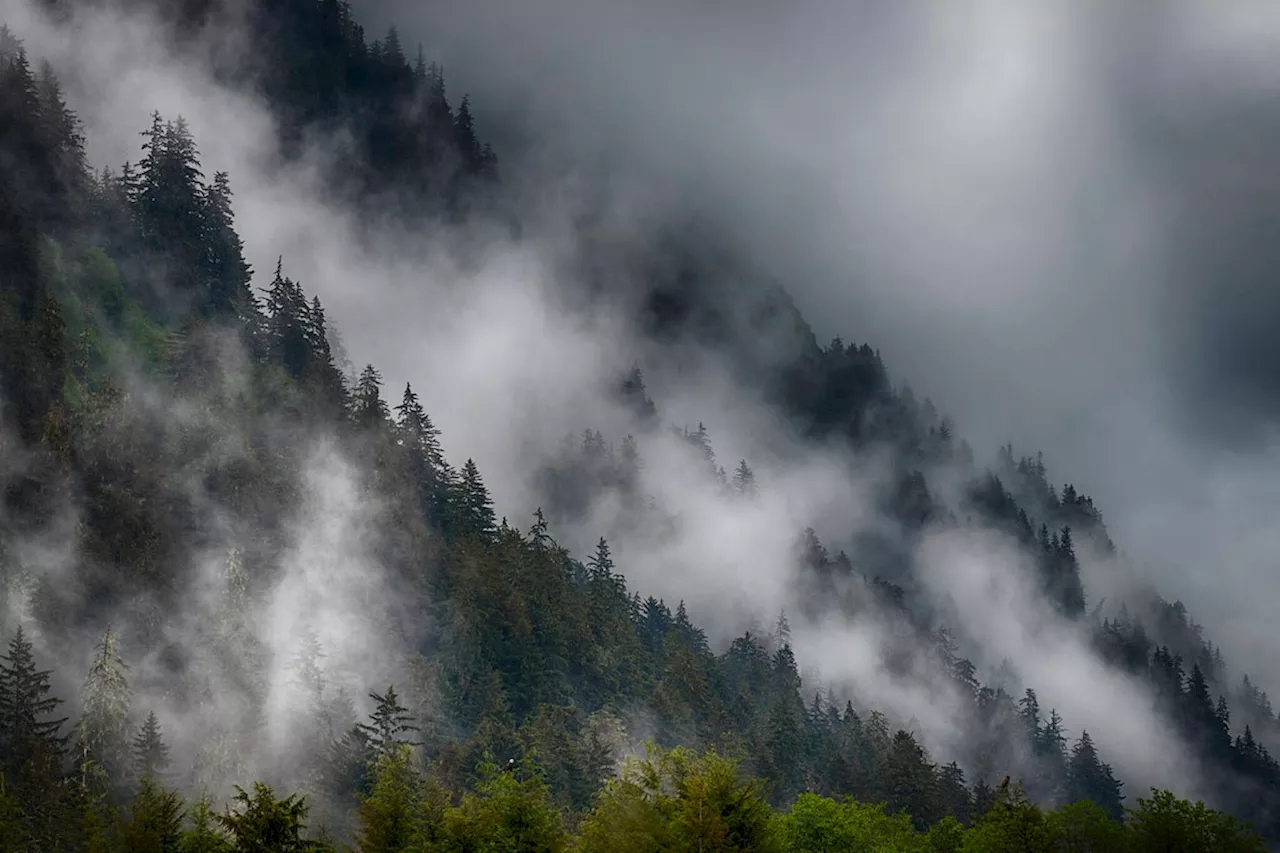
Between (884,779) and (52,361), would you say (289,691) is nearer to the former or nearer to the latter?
(52,361)

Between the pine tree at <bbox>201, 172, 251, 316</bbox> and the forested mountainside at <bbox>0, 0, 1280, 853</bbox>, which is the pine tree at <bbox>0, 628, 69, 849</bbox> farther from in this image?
the pine tree at <bbox>201, 172, 251, 316</bbox>

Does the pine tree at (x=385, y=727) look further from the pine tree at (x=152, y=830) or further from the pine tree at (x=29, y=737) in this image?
the pine tree at (x=152, y=830)

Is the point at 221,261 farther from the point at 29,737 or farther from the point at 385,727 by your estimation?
the point at 29,737

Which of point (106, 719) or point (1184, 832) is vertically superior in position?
point (106, 719)

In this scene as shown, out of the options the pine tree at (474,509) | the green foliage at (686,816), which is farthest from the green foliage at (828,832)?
the pine tree at (474,509)

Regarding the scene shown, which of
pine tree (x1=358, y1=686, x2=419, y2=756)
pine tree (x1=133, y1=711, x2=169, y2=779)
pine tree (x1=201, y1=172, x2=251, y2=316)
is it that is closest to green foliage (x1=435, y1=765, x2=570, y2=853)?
pine tree (x1=358, y1=686, x2=419, y2=756)

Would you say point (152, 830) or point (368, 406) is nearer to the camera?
point (152, 830)

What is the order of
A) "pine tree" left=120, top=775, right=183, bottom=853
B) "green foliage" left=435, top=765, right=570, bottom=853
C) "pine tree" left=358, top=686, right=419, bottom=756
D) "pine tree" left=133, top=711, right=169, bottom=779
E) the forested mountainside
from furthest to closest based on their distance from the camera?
"pine tree" left=358, top=686, right=419, bottom=756 < "pine tree" left=133, top=711, right=169, bottom=779 < the forested mountainside < "green foliage" left=435, top=765, right=570, bottom=853 < "pine tree" left=120, top=775, right=183, bottom=853

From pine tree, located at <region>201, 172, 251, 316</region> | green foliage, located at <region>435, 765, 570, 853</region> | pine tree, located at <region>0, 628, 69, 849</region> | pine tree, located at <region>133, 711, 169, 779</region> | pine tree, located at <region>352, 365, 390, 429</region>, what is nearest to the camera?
green foliage, located at <region>435, 765, 570, 853</region>

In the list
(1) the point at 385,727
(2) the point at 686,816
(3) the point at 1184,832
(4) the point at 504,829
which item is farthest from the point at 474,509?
(2) the point at 686,816

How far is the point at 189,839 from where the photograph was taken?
57531 millimetres

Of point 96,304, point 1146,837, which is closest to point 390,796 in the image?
point 1146,837

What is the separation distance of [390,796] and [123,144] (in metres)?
165

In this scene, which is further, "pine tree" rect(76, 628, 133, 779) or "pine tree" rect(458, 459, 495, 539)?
"pine tree" rect(458, 459, 495, 539)
